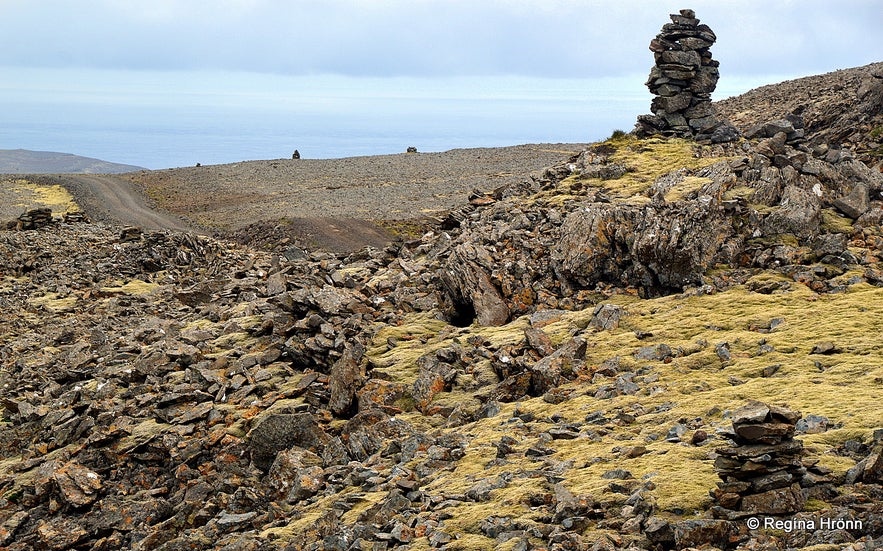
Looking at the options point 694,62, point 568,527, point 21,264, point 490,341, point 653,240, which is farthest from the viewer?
point 21,264

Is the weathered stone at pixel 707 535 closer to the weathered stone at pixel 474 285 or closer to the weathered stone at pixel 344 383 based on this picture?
the weathered stone at pixel 344 383

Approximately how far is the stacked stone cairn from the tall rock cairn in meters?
30.0

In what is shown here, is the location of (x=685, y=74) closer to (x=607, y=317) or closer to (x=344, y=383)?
(x=607, y=317)

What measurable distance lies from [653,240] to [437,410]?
31.8ft

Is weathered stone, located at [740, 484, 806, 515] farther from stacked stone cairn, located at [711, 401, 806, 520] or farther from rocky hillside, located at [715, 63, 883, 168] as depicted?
rocky hillside, located at [715, 63, 883, 168]

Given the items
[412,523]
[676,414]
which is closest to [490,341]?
[676,414]

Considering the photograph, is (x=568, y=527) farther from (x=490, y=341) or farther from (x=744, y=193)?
(x=744, y=193)

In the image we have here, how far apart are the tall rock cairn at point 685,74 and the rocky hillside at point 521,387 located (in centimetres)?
423

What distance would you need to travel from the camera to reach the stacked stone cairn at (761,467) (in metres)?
12.6

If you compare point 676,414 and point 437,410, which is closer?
point 676,414

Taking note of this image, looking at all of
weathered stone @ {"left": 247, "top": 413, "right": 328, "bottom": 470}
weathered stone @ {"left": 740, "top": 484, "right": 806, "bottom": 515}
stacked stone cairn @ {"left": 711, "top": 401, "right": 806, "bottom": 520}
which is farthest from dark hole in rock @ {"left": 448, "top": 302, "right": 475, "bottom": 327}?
weathered stone @ {"left": 740, "top": 484, "right": 806, "bottom": 515}

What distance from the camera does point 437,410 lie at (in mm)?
22375

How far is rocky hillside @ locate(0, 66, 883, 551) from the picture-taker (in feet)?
45.8

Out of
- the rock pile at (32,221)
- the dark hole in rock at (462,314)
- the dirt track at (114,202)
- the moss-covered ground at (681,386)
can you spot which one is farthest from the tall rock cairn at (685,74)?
the rock pile at (32,221)
